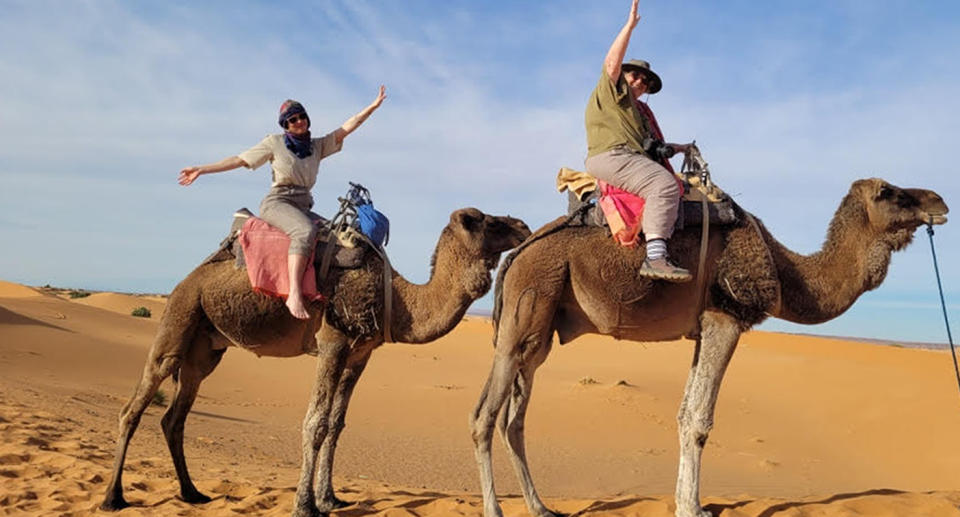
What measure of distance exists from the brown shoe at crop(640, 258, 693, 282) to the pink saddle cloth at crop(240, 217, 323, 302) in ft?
8.59

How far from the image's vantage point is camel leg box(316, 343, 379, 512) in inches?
251

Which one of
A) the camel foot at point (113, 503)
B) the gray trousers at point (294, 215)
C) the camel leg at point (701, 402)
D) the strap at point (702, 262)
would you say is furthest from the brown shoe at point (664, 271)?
the camel foot at point (113, 503)

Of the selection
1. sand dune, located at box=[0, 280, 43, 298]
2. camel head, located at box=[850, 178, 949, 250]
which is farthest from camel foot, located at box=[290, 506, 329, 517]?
sand dune, located at box=[0, 280, 43, 298]

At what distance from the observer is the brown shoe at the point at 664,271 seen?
5.31 meters

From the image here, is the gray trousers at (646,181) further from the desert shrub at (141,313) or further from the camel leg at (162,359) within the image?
the desert shrub at (141,313)

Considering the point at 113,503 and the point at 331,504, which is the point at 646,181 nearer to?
the point at 331,504

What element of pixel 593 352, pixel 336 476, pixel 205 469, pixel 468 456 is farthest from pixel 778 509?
pixel 593 352

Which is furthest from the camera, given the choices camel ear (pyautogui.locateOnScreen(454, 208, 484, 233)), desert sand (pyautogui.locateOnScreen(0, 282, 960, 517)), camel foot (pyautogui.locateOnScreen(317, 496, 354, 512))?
desert sand (pyautogui.locateOnScreen(0, 282, 960, 517))

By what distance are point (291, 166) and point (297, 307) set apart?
4.49 ft

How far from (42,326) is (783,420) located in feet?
65.4

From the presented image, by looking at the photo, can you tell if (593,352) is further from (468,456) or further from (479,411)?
(479,411)

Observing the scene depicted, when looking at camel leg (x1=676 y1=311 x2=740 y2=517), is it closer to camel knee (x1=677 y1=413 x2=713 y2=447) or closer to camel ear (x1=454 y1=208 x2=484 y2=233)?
camel knee (x1=677 y1=413 x2=713 y2=447)

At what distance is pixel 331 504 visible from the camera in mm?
6621

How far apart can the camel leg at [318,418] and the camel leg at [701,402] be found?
2.73 m
